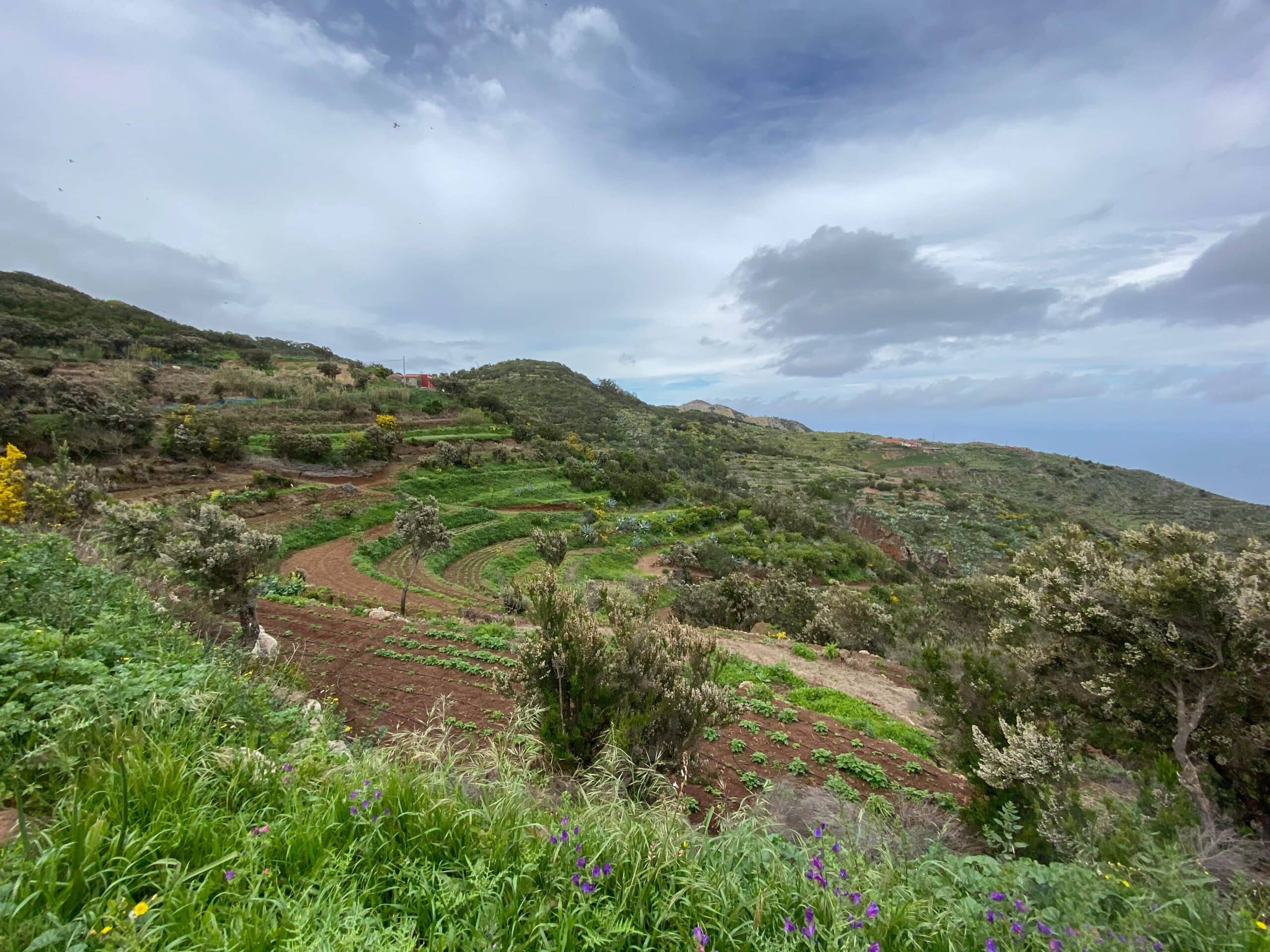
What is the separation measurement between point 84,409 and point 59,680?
33.9 m

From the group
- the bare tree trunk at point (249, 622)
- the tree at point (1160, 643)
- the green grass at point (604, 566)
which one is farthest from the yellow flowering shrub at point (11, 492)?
the tree at point (1160, 643)

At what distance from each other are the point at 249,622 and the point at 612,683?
834cm

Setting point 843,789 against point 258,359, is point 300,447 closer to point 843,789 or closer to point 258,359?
point 258,359

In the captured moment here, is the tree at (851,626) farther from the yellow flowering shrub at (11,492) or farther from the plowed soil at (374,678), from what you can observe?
the yellow flowering shrub at (11,492)

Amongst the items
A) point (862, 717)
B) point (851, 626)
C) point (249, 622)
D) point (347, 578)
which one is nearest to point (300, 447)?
point (347, 578)

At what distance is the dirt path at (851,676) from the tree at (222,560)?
11167 mm

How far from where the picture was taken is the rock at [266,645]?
8.45 meters

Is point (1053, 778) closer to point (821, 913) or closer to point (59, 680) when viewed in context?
point (821, 913)

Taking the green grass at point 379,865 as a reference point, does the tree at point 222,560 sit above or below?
below

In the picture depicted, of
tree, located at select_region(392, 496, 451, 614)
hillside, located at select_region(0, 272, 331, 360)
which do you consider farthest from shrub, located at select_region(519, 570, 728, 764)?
hillside, located at select_region(0, 272, 331, 360)

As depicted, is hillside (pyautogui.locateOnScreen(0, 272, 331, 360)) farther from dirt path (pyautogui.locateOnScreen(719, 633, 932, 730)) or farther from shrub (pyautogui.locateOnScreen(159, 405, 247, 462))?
dirt path (pyautogui.locateOnScreen(719, 633, 932, 730))

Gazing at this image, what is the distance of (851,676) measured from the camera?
44.9 feet

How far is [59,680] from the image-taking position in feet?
11.4

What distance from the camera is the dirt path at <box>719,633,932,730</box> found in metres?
11.8
